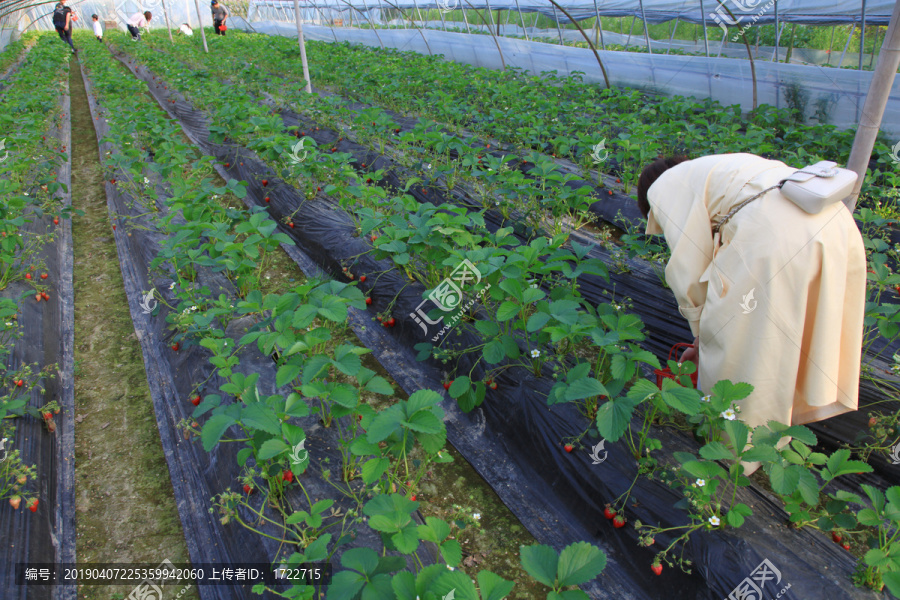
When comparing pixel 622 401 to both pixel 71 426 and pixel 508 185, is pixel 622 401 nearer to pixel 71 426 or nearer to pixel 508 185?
pixel 508 185

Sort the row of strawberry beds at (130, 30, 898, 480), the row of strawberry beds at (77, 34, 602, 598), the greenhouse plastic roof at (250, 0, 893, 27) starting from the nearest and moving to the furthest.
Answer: the row of strawberry beds at (77, 34, 602, 598) < the row of strawberry beds at (130, 30, 898, 480) < the greenhouse plastic roof at (250, 0, 893, 27)

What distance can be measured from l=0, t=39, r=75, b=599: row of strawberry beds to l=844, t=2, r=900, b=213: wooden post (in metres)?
3.46

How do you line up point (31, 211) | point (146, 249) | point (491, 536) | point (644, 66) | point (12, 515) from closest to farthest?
point (12, 515) → point (491, 536) → point (146, 249) → point (31, 211) → point (644, 66)

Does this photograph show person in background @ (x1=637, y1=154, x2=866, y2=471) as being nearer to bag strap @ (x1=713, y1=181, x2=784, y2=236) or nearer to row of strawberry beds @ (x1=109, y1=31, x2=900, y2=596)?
bag strap @ (x1=713, y1=181, x2=784, y2=236)

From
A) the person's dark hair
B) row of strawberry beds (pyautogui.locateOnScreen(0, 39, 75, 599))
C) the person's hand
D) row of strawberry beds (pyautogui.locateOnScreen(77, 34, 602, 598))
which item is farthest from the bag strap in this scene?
row of strawberry beds (pyautogui.locateOnScreen(0, 39, 75, 599))

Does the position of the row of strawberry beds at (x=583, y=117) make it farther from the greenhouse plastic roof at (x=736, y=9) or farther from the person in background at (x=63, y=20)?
the person in background at (x=63, y=20)

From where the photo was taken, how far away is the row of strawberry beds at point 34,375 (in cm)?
187

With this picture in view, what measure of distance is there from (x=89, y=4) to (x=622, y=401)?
36.9 m

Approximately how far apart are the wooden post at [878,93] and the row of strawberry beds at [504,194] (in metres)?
0.45

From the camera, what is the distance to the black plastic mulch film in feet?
5.82

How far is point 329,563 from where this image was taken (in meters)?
1.63

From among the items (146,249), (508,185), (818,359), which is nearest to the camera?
(818,359)

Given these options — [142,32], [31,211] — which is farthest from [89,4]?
[31,211]

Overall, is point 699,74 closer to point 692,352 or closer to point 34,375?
point 692,352
